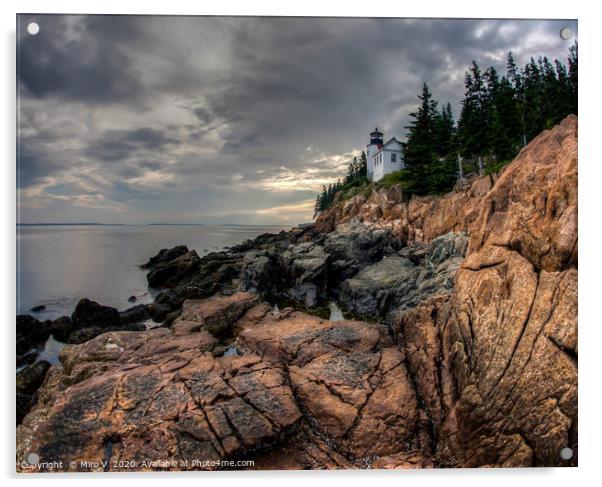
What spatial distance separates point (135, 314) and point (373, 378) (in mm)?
5878

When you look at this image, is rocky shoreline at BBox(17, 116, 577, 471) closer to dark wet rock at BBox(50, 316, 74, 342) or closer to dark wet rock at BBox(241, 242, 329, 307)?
dark wet rock at BBox(50, 316, 74, 342)

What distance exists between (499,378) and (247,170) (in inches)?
229

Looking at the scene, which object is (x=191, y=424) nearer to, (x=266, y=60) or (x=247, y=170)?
(x=247, y=170)

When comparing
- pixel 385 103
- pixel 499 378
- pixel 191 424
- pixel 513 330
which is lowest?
pixel 191 424

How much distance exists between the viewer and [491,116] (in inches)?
291

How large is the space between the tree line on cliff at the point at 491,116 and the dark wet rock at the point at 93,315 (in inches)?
215

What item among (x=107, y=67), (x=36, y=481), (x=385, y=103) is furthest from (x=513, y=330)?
(x=107, y=67)

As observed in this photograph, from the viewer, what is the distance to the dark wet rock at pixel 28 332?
15.2 feet

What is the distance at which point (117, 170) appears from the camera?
18.4ft

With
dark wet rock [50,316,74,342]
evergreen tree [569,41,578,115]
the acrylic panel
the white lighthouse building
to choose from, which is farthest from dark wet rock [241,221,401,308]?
evergreen tree [569,41,578,115]

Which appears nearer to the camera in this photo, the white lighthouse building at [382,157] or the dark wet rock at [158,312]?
the dark wet rock at [158,312]

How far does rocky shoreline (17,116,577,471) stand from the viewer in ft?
13.1

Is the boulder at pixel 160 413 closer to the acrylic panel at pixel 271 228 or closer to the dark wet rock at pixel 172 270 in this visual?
the acrylic panel at pixel 271 228
